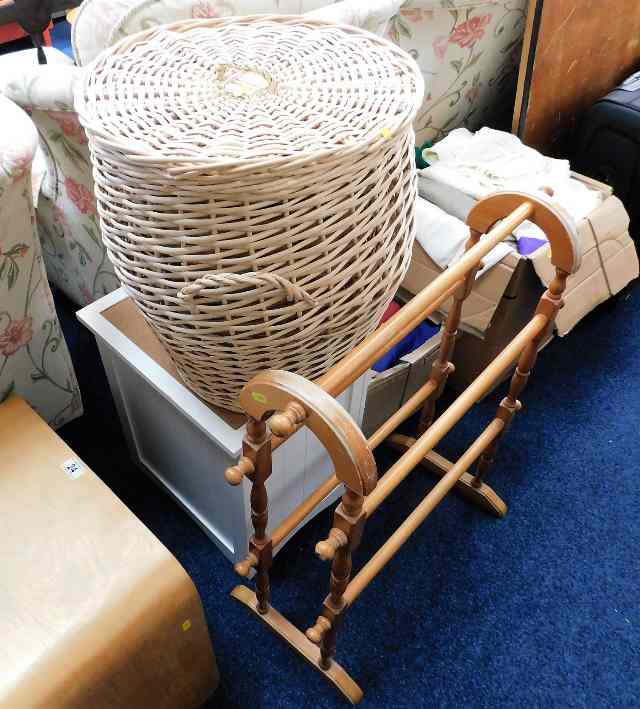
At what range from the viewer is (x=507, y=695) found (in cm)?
102

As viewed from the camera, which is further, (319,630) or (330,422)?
(319,630)

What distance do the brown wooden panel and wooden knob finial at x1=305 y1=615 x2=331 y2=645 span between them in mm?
1277

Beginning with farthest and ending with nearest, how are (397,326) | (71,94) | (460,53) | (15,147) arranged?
(460,53), (71,94), (15,147), (397,326)

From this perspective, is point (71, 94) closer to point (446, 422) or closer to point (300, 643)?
point (446, 422)

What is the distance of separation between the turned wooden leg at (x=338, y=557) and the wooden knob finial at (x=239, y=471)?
0.34 feet

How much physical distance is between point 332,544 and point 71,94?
0.78m

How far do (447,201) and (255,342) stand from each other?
31.1 inches

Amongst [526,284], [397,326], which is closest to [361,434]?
[397,326]

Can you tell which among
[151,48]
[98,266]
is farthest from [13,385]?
[151,48]

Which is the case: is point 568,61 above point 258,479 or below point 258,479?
above

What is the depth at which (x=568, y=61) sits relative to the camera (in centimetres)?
154

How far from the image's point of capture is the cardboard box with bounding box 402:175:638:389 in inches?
46.9

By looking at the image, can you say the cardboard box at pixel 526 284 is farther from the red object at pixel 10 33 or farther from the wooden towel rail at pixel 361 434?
the red object at pixel 10 33

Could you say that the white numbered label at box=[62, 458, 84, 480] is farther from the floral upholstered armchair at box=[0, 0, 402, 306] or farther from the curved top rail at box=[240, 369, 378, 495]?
the floral upholstered armchair at box=[0, 0, 402, 306]
